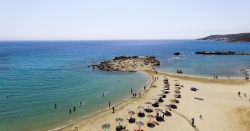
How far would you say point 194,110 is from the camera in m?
44.6

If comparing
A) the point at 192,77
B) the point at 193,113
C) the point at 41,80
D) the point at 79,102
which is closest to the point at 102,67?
the point at 41,80

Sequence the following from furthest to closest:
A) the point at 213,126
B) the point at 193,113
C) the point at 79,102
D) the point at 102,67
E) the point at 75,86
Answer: the point at 102,67 → the point at 75,86 → the point at 79,102 → the point at 193,113 → the point at 213,126

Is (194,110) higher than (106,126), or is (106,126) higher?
(106,126)

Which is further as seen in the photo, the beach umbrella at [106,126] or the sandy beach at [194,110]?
the sandy beach at [194,110]

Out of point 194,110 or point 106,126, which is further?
point 194,110

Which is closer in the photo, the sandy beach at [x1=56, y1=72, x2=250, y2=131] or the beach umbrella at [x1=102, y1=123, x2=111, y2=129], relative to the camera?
the beach umbrella at [x1=102, y1=123, x2=111, y2=129]

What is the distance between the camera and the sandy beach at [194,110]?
37344mm

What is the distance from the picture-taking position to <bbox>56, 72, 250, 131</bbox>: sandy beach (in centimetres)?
3734

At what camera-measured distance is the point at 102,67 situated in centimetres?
9625

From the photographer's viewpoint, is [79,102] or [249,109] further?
[79,102]

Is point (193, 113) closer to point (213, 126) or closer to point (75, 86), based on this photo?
point (213, 126)

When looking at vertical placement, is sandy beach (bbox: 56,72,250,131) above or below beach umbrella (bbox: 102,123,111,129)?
below

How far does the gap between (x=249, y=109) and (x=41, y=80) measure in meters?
53.3

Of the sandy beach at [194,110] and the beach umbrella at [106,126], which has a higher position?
the beach umbrella at [106,126]
